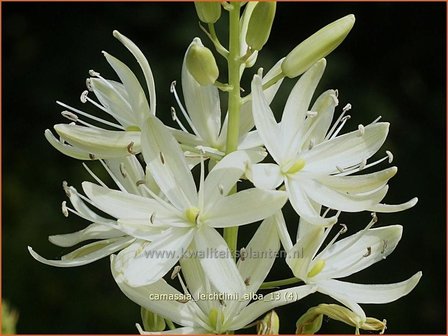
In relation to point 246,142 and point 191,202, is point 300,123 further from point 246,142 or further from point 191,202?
point 191,202

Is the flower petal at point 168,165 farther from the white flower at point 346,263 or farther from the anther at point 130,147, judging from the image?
the white flower at point 346,263

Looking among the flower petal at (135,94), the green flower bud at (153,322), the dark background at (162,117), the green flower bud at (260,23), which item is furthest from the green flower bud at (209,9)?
the dark background at (162,117)

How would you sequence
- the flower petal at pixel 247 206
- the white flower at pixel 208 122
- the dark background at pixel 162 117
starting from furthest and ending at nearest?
the dark background at pixel 162 117 → the white flower at pixel 208 122 → the flower petal at pixel 247 206

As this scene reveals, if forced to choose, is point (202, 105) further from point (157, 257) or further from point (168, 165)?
point (157, 257)

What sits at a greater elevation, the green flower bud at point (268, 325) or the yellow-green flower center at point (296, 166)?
the yellow-green flower center at point (296, 166)

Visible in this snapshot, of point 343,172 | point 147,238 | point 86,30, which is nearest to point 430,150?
point 86,30

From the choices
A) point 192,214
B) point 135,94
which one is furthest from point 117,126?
point 192,214
